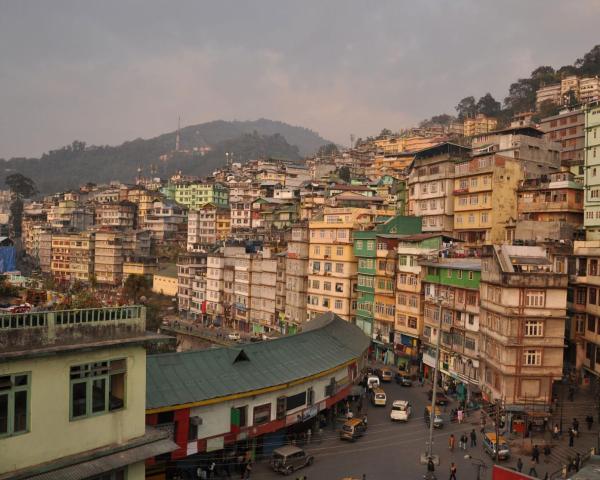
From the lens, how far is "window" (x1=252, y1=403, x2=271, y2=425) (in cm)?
2838

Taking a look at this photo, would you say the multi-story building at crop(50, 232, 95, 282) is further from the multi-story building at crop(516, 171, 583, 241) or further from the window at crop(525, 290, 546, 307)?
the window at crop(525, 290, 546, 307)

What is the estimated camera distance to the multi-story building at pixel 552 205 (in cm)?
4941

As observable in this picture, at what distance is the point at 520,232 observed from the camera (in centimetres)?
5006

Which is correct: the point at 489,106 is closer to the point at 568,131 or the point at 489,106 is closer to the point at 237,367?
the point at 568,131

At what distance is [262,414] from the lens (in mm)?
28797

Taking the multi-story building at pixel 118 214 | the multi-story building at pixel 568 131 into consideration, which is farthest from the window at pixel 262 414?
the multi-story building at pixel 118 214

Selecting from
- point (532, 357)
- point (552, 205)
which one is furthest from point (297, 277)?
point (532, 357)

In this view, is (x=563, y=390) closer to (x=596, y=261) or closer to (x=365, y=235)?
(x=596, y=261)

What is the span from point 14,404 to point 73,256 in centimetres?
10485

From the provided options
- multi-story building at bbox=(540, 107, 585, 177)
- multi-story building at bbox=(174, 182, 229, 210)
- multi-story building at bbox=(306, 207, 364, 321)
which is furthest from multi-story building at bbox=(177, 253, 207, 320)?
multi-story building at bbox=(540, 107, 585, 177)

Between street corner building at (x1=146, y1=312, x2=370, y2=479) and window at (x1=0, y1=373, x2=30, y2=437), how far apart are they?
8496mm

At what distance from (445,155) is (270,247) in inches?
983

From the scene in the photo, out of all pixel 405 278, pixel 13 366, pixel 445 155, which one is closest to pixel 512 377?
pixel 405 278

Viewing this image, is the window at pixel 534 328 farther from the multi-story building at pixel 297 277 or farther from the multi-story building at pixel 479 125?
the multi-story building at pixel 479 125
